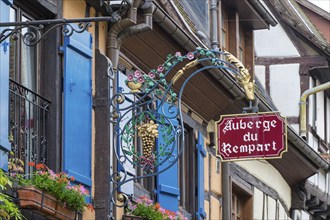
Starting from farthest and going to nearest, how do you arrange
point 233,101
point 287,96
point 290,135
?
1. point 287,96
2. point 290,135
3. point 233,101

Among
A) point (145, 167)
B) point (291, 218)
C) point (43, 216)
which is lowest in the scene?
point (43, 216)

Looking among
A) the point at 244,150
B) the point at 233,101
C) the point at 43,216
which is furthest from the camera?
the point at 233,101

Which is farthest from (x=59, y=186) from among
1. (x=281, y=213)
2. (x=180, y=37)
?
(x=281, y=213)

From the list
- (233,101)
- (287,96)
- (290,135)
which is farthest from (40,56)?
(287,96)

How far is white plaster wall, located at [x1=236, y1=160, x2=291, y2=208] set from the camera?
20.7 metres

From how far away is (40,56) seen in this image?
1354cm

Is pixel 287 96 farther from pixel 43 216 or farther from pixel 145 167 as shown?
pixel 43 216

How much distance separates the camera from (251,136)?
645 inches

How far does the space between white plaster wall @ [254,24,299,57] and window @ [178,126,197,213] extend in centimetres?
803

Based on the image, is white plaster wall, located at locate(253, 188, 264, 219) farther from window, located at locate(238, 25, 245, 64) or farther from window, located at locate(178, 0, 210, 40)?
window, located at locate(178, 0, 210, 40)

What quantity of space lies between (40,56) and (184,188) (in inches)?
176

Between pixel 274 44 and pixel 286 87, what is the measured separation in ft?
2.77

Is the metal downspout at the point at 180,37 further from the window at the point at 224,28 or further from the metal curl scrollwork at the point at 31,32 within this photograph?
the metal curl scrollwork at the point at 31,32

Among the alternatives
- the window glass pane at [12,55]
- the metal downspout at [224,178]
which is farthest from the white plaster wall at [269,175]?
the window glass pane at [12,55]
